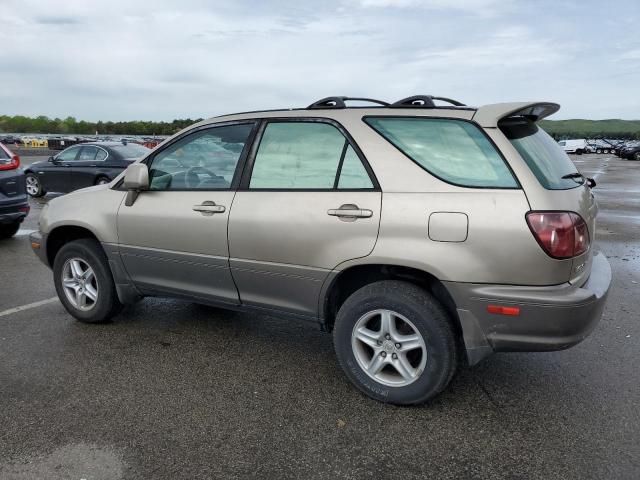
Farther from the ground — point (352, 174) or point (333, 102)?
point (333, 102)

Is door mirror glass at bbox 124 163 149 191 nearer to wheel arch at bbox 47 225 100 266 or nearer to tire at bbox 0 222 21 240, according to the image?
wheel arch at bbox 47 225 100 266

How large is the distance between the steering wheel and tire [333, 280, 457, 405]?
1.42 m

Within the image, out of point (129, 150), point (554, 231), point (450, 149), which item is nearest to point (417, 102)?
point (450, 149)

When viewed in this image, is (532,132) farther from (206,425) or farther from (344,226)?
(206,425)

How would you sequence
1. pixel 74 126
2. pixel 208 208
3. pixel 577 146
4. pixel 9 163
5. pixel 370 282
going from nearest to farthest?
pixel 370 282, pixel 208 208, pixel 9 163, pixel 577 146, pixel 74 126

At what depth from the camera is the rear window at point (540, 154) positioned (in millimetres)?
2982

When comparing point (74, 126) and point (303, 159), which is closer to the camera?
point (303, 159)

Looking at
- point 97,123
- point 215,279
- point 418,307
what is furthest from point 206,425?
point 97,123

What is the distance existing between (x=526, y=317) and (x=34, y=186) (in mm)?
14174

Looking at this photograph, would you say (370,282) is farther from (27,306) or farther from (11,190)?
(11,190)

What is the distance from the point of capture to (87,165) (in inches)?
511

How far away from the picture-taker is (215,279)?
3787 millimetres

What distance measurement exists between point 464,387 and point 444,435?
2.00 feet

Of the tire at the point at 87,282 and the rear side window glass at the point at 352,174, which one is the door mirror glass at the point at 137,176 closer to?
the tire at the point at 87,282
